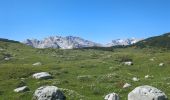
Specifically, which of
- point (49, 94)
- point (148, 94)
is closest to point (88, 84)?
point (49, 94)

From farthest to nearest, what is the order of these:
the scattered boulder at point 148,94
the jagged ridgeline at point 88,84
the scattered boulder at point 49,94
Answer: the jagged ridgeline at point 88,84 → the scattered boulder at point 49,94 → the scattered boulder at point 148,94

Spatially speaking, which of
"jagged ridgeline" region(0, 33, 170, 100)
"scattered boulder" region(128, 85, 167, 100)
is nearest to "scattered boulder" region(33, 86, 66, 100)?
"jagged ridgeline" region(0, 33, 170, 100)

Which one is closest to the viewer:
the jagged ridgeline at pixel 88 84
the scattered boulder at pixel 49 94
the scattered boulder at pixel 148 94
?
the scattered boulder at pixel 148 94

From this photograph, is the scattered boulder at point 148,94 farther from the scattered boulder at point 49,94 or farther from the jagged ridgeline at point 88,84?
the scattered boulder at point 49,94

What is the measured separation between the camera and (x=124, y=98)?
1416 inches

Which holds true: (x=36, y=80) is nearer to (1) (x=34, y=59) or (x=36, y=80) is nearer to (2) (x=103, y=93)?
(2) (x=103, y=93)

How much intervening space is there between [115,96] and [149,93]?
4513mm

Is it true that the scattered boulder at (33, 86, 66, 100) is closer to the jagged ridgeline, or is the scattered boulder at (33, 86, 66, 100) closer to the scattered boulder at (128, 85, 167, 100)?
the jagged ridgeline

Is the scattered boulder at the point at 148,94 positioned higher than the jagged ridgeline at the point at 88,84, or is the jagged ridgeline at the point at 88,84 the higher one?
the scattered boulder at the point at 148,94

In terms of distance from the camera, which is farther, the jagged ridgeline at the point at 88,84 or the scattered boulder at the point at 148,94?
the jagged ridgeline at the point at 88,84

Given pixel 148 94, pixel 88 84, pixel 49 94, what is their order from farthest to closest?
1. pixel 88 84
2. pixel 49 94
3. pixel 148 94

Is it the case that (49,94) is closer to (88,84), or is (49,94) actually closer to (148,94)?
(148,94)

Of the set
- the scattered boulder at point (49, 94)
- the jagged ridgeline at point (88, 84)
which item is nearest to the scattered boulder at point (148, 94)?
the jagged ridgeline at point (88, 84)

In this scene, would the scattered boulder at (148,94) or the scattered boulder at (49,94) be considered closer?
the scattered boulder at (148,94)
